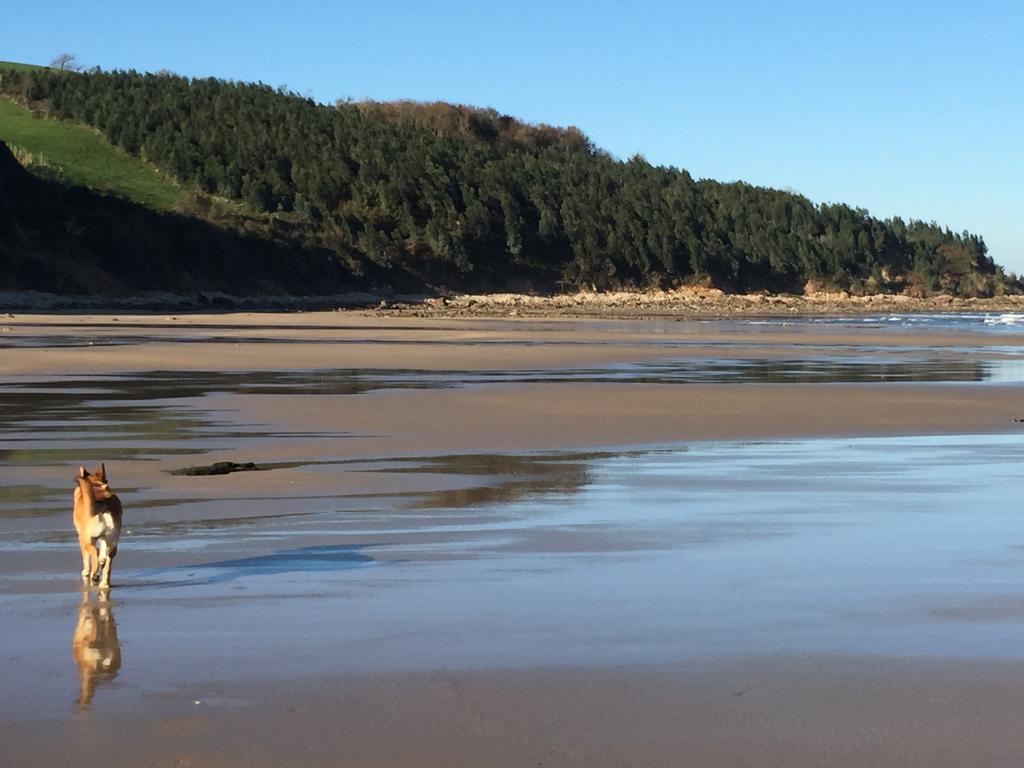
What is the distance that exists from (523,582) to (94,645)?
6.75 feet

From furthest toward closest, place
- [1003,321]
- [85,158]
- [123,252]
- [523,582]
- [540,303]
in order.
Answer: [85,158], [540,303], [123,252], [1003,321], [523,582]

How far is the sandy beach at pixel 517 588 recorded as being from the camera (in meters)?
4.54

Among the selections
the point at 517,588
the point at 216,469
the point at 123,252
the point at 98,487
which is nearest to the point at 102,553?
the point at 98,487

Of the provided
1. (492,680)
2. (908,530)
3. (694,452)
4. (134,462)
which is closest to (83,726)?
(492,680)

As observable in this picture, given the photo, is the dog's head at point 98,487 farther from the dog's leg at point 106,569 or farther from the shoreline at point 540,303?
the shoreline at point 540,303

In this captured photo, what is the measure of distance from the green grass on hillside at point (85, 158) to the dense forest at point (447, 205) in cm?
138

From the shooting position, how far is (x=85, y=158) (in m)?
83.1

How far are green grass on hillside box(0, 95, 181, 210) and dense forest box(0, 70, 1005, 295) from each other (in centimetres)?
138

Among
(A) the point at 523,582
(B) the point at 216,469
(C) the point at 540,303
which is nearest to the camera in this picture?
(A) the point at 523,582

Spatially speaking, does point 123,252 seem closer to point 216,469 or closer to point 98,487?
point 216,469

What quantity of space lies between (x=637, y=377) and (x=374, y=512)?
541 inches

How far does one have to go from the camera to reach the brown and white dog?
6.43 metres

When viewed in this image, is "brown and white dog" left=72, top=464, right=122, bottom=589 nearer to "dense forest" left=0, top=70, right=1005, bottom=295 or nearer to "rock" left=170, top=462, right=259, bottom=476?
"rock" left=170, top=462, right=259, bottom=476

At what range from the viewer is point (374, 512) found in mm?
9094
